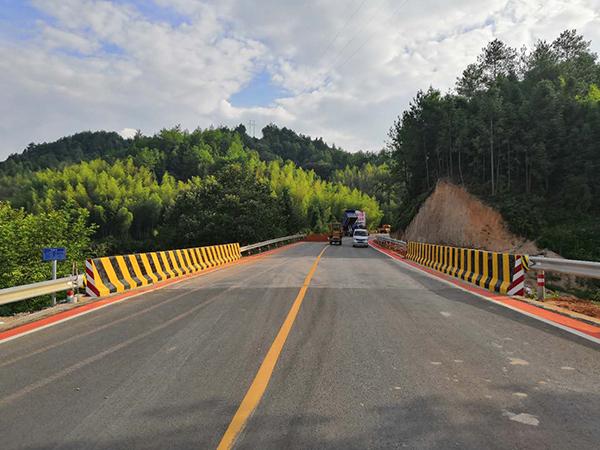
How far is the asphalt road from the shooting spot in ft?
10.8

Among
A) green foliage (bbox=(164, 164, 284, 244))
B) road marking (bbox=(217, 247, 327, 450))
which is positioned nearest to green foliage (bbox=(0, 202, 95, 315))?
road marking (bbox=(217, 247, 327, 450))

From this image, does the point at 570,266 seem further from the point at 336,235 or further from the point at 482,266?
the point at 336,235

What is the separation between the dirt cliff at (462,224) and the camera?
4062 cm

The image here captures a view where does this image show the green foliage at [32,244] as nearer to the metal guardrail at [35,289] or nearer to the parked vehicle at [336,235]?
the metal guardrail at [35,289]

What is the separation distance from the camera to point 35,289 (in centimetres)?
826

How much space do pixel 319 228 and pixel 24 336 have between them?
7435cm

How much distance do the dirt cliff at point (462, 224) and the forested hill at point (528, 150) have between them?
109cm

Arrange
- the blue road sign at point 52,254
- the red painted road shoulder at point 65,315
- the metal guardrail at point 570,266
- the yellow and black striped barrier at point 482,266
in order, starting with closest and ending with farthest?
the red painted road shoulder at point 65,315 < the metal guardrail at point 570,266 < the blue road sign at point 52,254 < the yellow and black striped barrier at point 482,266

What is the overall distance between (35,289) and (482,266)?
11.6 meters

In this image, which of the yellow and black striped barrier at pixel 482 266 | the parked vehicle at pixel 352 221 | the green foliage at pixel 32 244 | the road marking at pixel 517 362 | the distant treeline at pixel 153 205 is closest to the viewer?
the road marking at pixel 517 362

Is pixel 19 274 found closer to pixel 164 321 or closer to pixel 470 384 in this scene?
pixel 164 321

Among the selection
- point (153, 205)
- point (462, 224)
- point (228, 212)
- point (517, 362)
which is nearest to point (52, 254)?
point (517, 362)

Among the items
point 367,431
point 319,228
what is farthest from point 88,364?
point 319,228

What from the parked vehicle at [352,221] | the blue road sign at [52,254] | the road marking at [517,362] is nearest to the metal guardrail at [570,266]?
the road marking at [517,362]
